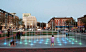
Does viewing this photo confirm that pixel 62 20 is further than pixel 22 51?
Yes

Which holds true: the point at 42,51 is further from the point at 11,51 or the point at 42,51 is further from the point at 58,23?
the point at 58,23

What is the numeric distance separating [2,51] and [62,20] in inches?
3332

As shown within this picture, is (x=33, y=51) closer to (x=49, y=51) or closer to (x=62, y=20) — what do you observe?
(x=49, y=51)

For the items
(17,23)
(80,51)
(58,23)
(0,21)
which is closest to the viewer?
(80,51)

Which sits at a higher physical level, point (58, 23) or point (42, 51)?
point (58, 23)

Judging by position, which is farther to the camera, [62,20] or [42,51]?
[62,20]

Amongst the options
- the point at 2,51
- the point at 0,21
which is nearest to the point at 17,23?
the point at 0,21

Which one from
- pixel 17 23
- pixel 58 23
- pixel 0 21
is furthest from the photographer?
pixel 58 23

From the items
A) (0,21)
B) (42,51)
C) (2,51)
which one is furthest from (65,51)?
(0,21)

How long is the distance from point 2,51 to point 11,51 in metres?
0.76

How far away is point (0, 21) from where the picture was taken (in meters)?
59.3

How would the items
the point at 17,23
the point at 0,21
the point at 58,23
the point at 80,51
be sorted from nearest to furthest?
the point at 80,51
the point at 0,21
the point at 17,23
the point at 58,23

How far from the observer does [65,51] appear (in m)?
7.84

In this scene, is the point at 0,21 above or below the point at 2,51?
above
